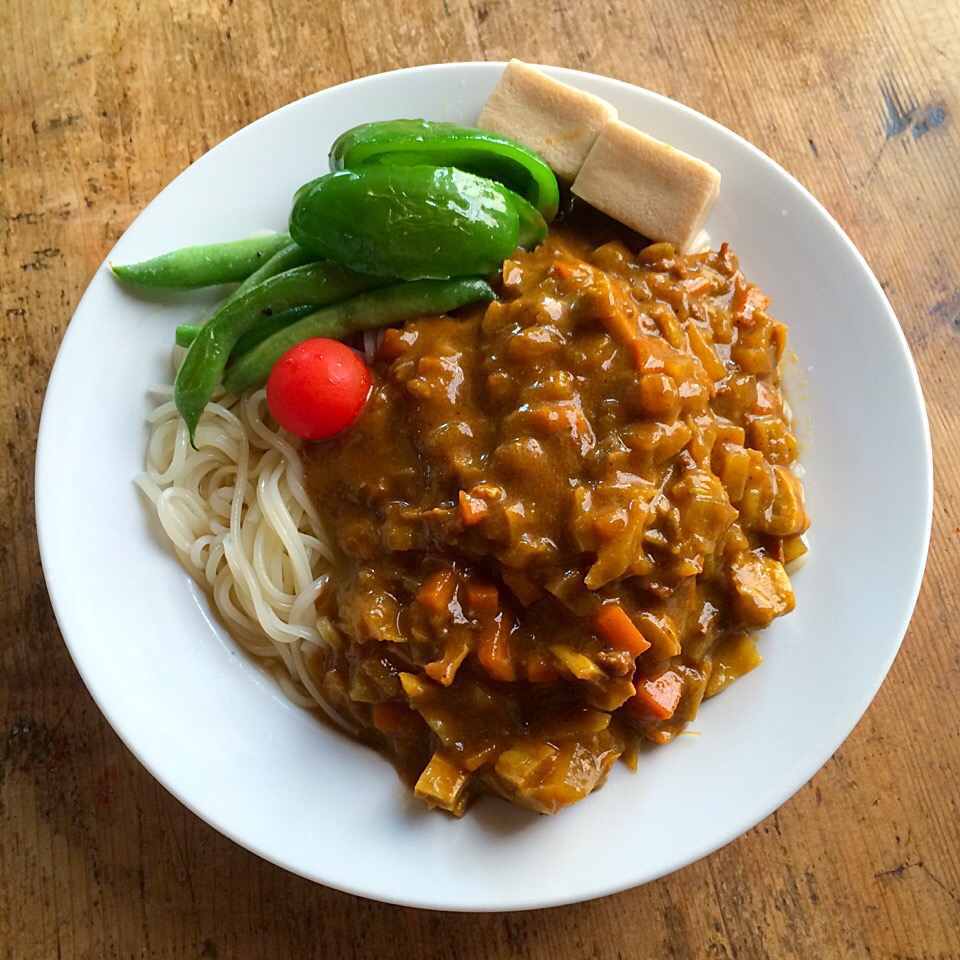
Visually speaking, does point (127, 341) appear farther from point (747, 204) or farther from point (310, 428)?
point (747, 204)

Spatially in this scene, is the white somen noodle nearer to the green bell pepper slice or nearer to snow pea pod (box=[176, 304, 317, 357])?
snow pea pod (box=[176, 304, 317, 357])

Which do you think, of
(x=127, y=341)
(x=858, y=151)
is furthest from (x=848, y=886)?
(x=127, y=341)

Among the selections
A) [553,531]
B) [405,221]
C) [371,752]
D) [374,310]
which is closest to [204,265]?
[374,310]

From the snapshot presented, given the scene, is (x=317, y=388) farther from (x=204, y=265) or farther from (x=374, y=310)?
(x=204, y=265)

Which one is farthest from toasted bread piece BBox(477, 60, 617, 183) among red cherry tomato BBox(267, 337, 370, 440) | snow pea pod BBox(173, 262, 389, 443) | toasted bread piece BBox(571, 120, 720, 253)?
red cherry tomato BBox(267, 337, 370, 440)

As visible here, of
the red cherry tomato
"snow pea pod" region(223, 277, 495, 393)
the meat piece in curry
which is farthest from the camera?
"snow pea pod" region(223, 277, 495, 393)

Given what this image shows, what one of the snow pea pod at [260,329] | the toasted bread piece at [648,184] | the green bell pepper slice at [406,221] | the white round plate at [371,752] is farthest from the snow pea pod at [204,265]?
the toasted bread piece at [648,184]

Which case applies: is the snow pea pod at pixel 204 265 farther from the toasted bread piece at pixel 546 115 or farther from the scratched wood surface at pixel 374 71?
the toasted bread piece at pixel 546 115
